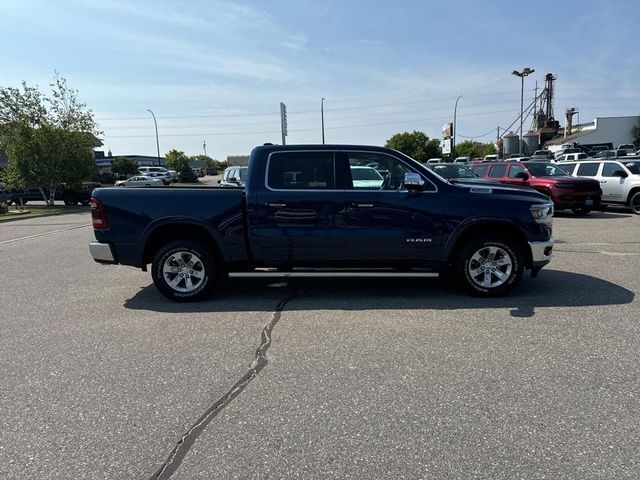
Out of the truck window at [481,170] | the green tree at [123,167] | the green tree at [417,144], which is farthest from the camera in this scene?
the green tree at [417,144]

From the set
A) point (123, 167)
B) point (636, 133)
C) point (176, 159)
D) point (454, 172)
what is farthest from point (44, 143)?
point (636, 133)

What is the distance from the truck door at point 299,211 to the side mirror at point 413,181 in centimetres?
84

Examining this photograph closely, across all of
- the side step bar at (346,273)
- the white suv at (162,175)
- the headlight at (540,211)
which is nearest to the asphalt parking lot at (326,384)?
the side step bar at (346,273)

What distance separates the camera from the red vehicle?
14.5 meters

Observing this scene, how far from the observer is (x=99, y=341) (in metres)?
4.72

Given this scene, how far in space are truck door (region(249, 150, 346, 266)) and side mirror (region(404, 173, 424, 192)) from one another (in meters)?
0.84

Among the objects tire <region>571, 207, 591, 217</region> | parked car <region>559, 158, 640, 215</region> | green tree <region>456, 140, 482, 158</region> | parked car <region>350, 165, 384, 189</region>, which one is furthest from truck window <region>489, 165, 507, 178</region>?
green tree <region>456, 140, 482, 158</region>

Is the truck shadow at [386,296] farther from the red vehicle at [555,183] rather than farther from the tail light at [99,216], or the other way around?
the red vehicle at [555,183]

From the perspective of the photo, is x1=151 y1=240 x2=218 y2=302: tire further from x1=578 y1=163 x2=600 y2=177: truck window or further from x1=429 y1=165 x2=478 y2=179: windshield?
x1=578 y1=163 x2=600 y2=177: truck window

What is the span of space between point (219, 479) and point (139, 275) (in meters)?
5.84

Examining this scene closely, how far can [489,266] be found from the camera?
5926 mm

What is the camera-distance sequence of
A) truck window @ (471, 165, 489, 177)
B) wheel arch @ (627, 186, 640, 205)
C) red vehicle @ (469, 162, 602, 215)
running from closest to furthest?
red vehicle @ (469, 162, 602, 215)
wheel arch @ (627, 186, 640, 205)
truck window @ (471, 165, 489, 177)

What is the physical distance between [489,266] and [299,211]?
8.33 feet

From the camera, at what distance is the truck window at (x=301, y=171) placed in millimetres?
5938
